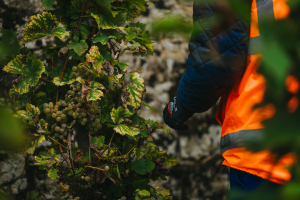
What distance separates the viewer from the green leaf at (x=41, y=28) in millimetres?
936

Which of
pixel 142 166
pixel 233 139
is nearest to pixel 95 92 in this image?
pixel 142 166

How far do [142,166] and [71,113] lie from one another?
0.37 meters

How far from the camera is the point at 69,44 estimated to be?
95 cm

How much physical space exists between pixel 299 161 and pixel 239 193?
0.08 meters

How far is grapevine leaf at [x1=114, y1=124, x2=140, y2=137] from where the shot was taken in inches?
37.4

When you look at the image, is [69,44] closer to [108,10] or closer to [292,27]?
[108,10]

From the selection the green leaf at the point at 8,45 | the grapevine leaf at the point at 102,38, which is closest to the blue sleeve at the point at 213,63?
the grapevine leaf at the point at 102,38

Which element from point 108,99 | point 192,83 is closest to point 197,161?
point 108,99

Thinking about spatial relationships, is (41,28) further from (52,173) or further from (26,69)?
(52,173)

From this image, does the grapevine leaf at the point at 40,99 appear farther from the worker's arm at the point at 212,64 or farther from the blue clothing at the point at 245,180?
the blue clothing at the point at 245,180

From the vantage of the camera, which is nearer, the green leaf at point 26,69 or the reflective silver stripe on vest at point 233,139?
the reflective silver stripe on vest at point 233,139

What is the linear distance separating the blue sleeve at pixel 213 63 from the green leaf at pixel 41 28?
0.50 m

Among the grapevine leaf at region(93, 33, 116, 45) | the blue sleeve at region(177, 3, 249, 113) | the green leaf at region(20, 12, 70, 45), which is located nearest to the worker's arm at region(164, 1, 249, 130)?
the blue sleeve at region(177, 3, 249, 113)

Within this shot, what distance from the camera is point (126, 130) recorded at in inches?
37.9
